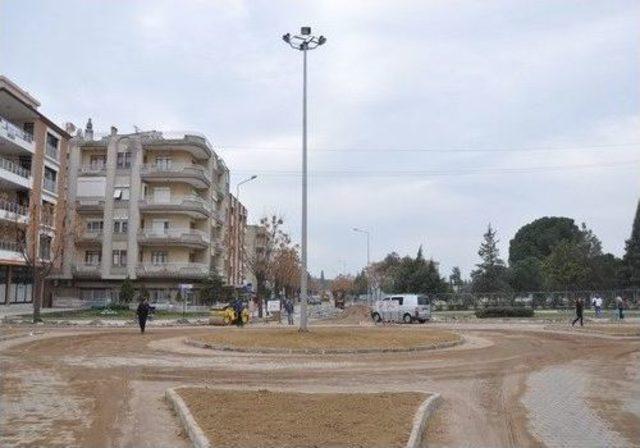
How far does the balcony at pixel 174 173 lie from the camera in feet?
207

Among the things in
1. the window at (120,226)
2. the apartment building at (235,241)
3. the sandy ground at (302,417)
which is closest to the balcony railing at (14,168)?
the window at (120,226)

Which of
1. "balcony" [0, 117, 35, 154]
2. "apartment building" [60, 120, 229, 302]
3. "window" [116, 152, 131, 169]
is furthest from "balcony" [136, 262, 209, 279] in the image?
"balcony" [0, 117, 35, 154]

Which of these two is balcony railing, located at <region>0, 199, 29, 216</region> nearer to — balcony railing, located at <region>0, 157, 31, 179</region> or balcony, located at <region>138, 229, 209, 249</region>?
balcony railing, located at <region>0, 157, 31, 179</region>

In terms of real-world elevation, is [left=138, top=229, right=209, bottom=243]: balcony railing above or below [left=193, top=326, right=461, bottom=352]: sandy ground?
above

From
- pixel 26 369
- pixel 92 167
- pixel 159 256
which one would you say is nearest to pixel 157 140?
pixel 92 167

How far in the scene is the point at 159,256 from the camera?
209ft

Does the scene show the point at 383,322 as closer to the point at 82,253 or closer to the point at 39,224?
the point at 39,224

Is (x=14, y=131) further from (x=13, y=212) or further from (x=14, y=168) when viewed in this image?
(x=13, y=212)

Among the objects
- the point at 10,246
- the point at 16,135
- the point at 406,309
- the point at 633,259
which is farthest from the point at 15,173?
the point at 633,259

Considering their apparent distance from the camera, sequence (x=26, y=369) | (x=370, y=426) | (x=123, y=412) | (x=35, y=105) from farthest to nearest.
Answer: (x=35, y=105) < (x=26, y=369) < (x=123, y=412) < (x=370, y=426)

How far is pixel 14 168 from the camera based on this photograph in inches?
1876

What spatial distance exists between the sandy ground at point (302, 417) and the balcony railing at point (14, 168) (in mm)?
39824

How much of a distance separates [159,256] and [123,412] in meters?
54.5

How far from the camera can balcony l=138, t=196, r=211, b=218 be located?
62.8 meters
